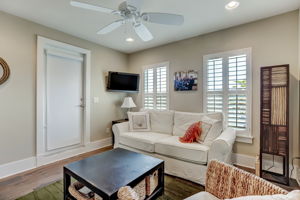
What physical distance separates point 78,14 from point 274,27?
305 centimetres

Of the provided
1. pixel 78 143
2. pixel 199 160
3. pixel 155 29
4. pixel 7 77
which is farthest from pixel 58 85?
pixel 199 160

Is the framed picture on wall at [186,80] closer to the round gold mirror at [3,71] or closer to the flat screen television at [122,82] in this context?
the flat screen television at [122,82]

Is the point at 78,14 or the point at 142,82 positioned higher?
the point at 78,14

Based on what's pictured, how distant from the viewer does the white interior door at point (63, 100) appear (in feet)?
9.66

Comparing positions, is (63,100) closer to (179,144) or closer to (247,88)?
(179,144)

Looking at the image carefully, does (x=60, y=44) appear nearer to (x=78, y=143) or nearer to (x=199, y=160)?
(x=78, y=143)

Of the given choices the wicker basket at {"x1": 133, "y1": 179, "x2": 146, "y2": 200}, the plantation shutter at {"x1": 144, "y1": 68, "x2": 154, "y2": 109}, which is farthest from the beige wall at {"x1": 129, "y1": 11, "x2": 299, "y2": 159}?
the wicker basket at {"x1": 133, "y1": 179, "x2": 146, "y2": 200}

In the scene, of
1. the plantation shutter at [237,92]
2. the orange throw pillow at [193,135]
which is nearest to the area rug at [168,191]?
the orange throw pillow at [193,135]

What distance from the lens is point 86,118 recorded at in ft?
11.4

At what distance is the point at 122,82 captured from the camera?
13.0 ft

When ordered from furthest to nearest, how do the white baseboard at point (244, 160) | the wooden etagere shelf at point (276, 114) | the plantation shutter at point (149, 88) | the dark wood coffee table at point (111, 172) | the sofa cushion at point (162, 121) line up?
the plantation shutter at point (149, 88) < the sofa cushion at point (162, 121) < the white baseboard at point (244, 160) < the wooden etagere shelf at point (276, 114) < the dark wood coffee table at point (111, 172)

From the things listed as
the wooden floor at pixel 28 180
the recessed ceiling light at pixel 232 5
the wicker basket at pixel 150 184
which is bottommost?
the wooden floor at pixel 28 180

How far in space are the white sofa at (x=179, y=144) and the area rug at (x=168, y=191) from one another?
11 centimetres

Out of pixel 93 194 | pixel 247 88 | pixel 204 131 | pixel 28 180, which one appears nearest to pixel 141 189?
pixel 93 194
